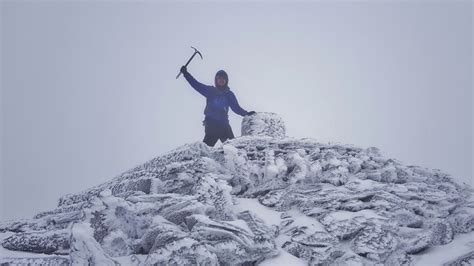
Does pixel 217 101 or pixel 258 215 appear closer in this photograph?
pixel 258 215

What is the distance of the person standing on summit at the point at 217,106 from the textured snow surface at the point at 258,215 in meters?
1.74

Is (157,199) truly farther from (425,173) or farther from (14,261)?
(425,173)

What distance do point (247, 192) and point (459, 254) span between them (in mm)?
4028

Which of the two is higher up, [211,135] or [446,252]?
[211,135]

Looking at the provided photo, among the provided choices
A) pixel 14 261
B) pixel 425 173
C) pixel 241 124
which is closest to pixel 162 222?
pixel 14 261

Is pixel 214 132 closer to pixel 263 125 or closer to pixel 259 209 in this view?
pixel 263 125

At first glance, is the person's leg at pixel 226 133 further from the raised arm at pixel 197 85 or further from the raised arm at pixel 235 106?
the raised arm at pixel 197 85

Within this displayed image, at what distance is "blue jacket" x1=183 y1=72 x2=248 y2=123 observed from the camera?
12445 mm

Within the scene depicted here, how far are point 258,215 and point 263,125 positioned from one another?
435 centimetres

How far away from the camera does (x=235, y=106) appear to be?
12.7 metres

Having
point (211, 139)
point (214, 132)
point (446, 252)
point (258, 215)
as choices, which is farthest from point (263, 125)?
point (446, 252)

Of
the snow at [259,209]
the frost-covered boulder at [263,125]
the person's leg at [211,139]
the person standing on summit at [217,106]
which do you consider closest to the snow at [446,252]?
the snow at [259,209]

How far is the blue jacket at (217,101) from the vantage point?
1245 cm

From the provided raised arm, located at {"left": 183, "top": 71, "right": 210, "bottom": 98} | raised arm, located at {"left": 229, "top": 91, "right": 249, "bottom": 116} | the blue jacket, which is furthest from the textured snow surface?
raised arm, located at {"left": 183, "top": 71, "right": 210, "bottom": 98}
